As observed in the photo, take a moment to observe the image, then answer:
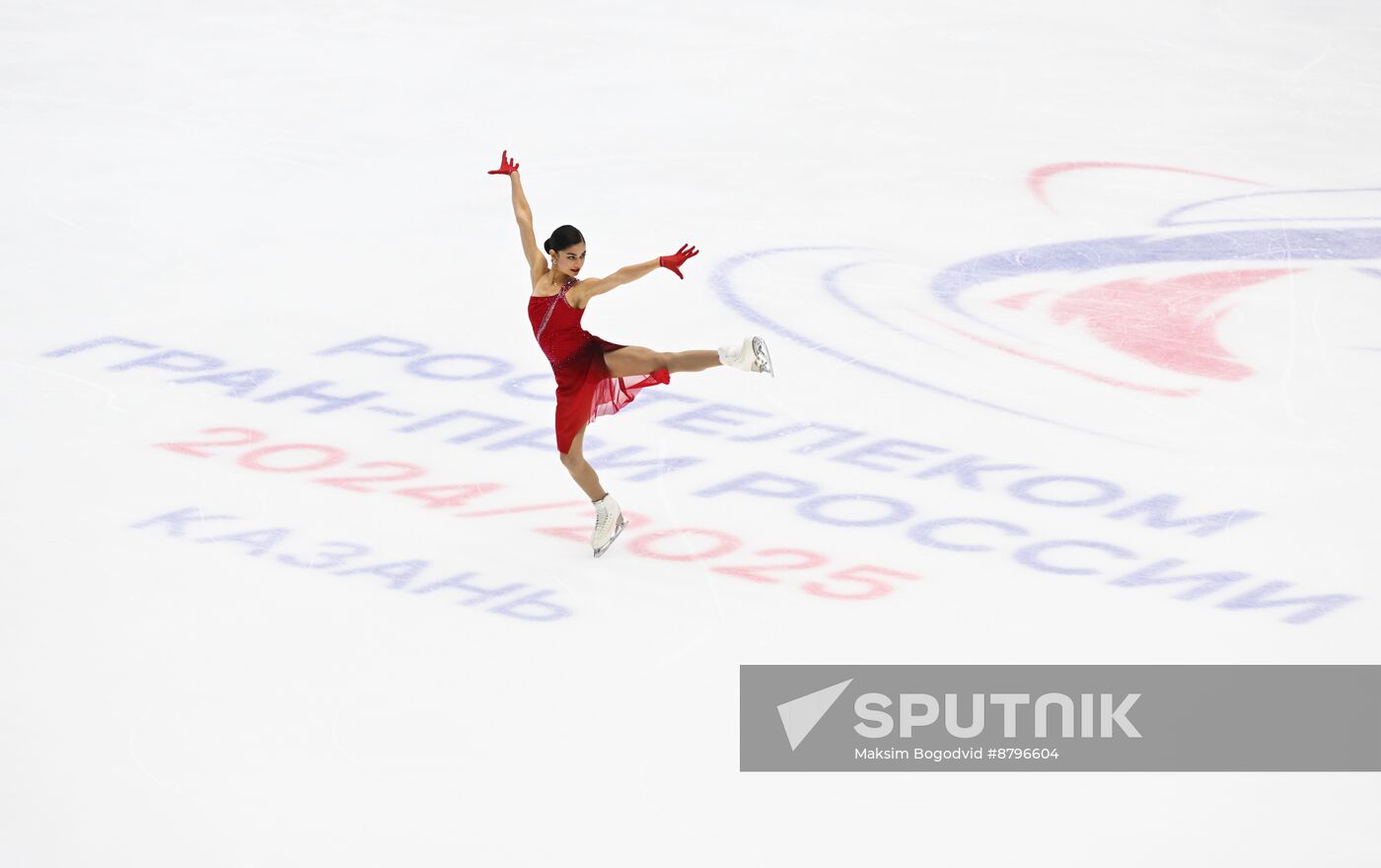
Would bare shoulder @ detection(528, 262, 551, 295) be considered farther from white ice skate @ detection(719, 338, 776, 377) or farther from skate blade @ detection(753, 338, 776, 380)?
skate blade @ detection(753, 338, 776, 380)

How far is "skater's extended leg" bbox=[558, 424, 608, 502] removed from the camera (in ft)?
23.7

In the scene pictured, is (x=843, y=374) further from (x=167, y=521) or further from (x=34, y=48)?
(x=34, y=48)

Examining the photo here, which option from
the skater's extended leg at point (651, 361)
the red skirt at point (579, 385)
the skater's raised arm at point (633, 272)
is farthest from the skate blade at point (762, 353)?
the skater's raised arm at point (633, 272)

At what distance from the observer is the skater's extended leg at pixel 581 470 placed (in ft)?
23.7

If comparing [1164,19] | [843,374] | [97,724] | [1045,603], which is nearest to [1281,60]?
[1164,19]

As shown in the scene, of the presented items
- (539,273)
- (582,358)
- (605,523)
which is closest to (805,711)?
(605,523)

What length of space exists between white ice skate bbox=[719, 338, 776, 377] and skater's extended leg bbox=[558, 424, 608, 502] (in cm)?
65

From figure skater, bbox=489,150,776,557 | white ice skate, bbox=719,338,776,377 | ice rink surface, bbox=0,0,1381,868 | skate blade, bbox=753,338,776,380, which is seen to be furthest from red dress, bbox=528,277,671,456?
ice rink surface, bbox=0,0,1381,868

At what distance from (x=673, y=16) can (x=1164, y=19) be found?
461 centimetres

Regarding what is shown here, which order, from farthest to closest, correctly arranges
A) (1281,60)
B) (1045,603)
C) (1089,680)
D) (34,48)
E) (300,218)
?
(1281,60) < (34,48) < (300,218) < (1045,603) < (1089,680)

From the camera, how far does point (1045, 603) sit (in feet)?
22.7

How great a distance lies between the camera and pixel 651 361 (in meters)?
7.16

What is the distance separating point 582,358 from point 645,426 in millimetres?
1602

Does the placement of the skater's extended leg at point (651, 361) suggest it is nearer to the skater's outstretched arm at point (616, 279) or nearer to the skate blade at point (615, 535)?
the skater's outstretched arm at point (616, 279)
